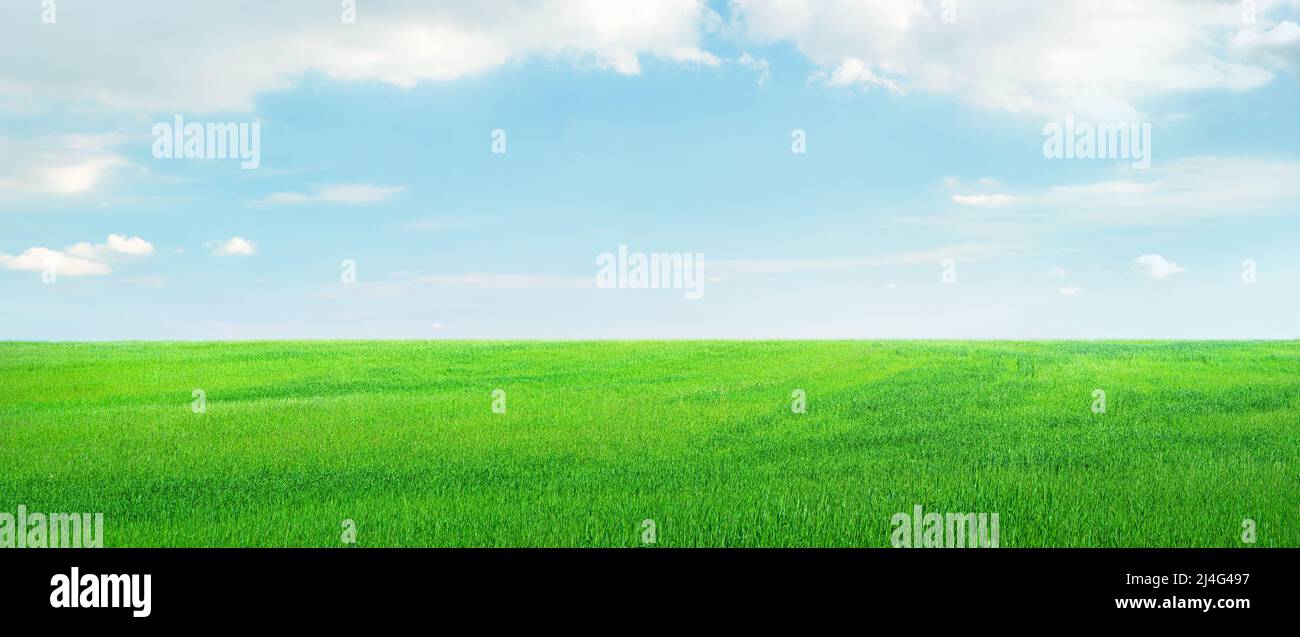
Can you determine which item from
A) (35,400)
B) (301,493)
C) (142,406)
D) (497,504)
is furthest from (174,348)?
(497,504)

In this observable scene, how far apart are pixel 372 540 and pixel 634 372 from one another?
21.2 meters

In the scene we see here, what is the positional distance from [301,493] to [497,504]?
10.8 feet

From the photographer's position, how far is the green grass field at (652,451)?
36.8 ft

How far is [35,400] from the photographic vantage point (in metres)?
26.9

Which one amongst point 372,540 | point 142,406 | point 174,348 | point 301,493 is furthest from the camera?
point 174,348

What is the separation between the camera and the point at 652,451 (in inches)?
632

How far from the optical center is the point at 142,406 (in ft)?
78.5

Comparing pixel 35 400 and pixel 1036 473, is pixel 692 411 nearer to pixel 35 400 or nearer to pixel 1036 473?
pixel 1036 473

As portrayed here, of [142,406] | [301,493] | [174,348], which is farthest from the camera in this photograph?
[174,348]

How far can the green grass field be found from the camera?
11211 mm
